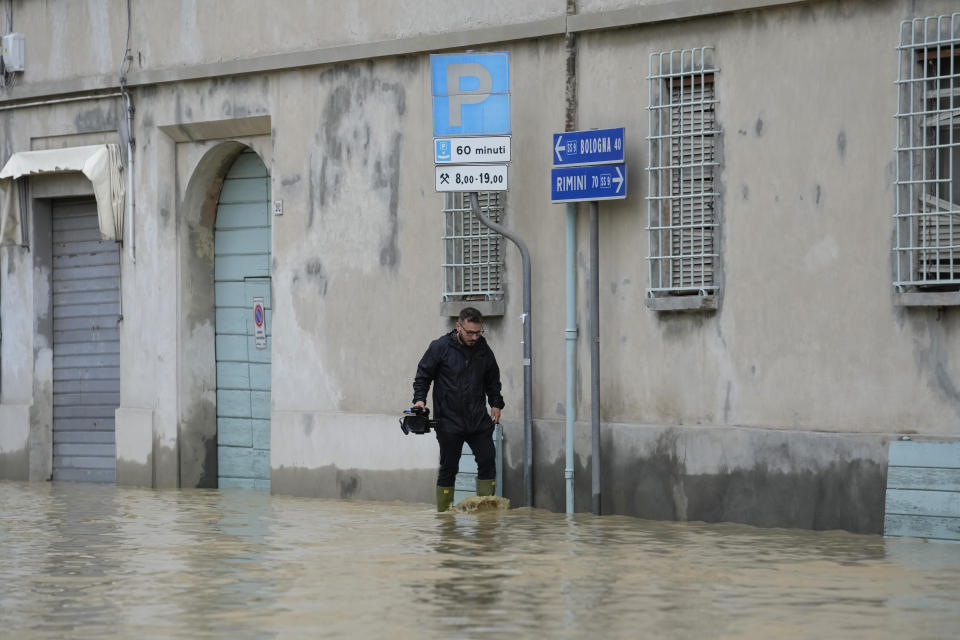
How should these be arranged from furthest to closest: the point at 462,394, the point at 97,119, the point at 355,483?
the point at 97,119, the point at 355,483, the point at 462,394

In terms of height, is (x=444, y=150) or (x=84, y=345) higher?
(x=444, y=150)

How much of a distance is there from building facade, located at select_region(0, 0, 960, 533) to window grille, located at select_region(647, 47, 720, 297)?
3 centimetres

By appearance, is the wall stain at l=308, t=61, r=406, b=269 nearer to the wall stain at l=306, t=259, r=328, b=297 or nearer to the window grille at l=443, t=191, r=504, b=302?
the wall stain at l=306, t=259, r=328, b=297

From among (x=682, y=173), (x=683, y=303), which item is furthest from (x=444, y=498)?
(x=682, y=173)

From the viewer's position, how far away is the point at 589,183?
15273 mm

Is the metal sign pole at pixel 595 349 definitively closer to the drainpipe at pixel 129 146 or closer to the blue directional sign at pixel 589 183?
the blue directional sign at pixel 589 183

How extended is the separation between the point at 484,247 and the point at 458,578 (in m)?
5.88

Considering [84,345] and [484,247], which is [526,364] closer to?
[484,247]

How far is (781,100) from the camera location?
47.0 ft

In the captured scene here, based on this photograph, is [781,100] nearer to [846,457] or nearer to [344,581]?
[846,457]

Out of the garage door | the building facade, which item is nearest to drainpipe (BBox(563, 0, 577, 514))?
the building facade

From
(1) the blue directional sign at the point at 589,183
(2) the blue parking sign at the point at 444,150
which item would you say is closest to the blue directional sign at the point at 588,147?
(1) the blue directional sign at the point at 589,183

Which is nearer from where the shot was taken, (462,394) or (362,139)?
(462,394)

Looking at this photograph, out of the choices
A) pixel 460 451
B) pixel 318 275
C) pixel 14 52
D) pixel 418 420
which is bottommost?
pixel 460 451
